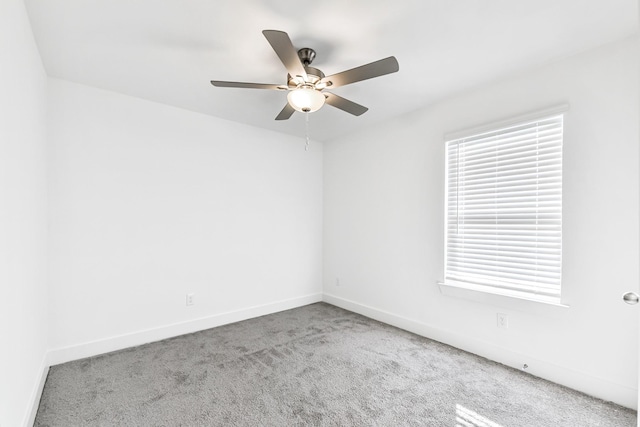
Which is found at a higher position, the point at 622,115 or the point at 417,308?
the point at 622,115

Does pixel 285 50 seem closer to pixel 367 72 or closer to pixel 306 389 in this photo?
pixel 367 72

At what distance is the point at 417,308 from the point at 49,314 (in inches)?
131

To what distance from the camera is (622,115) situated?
6.52 ft

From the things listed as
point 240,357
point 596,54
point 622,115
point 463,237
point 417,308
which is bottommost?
point 240,357

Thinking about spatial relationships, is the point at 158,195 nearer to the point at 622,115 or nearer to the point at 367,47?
the point at 367,47

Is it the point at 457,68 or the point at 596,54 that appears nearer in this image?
the point at 596,54

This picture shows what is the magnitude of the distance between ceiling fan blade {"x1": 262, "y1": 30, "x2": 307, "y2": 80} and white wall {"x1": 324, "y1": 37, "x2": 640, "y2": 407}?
1751 mm

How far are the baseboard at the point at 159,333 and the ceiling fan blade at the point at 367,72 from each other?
9.08 feet

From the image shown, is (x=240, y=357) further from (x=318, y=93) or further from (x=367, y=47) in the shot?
(x=367, y=47)

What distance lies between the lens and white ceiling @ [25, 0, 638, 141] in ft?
5.63

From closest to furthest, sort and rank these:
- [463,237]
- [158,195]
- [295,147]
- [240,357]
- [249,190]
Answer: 1. [240,357]
2. [463,237]
3. [158,195]
4. [249,190]
5. [295,147]

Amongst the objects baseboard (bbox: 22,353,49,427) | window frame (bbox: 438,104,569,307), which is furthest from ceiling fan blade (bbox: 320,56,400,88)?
baseboard (bbox: 22,353,49,427)

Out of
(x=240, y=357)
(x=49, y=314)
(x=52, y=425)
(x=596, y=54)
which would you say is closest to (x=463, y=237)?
(x=596, y=54)

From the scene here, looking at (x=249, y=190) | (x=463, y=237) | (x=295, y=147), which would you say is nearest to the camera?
(x=463, y=237)
